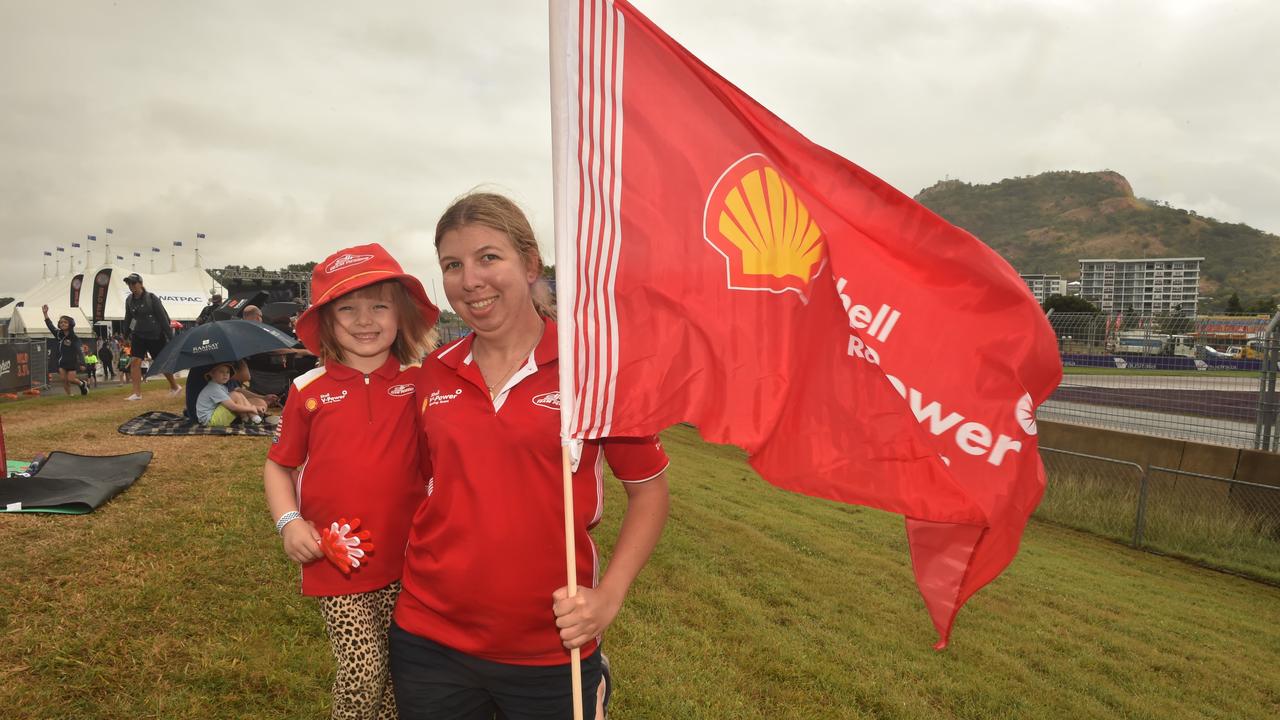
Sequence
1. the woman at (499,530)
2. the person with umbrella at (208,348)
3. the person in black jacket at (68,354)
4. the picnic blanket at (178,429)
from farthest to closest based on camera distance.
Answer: the person in black jacket at (68,354), the person with umbrella at (208,348), the picnic blanket at (178,429), the woman at (499,530)

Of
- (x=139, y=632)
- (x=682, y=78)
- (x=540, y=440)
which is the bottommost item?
(x=139, y=632)

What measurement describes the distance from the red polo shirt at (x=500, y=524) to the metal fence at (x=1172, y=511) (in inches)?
349

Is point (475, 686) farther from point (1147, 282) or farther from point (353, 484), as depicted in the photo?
point (1147, 282)

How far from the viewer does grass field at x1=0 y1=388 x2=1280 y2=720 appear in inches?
141

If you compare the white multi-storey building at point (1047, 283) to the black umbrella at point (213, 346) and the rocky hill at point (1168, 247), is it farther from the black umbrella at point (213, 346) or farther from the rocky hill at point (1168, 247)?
the black umbrella at point (213, 346)

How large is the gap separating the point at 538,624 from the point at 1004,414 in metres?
1.48

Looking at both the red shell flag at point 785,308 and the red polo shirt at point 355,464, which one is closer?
the red shell flag at point 785,308

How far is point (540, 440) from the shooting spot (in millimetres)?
2051

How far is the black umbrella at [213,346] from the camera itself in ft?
29.9

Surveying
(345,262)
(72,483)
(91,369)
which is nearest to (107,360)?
(91,369)

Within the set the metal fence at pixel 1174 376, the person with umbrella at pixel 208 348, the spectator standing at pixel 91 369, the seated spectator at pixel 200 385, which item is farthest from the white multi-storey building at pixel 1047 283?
the person with umbrella at pixel 208 348

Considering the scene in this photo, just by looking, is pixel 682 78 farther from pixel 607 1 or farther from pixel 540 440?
pixel 540 440

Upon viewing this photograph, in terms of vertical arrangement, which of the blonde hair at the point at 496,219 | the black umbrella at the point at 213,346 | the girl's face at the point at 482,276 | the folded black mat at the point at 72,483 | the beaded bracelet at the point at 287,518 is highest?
the blonde hair at the point at 496,219

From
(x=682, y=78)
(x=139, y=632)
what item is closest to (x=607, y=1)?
(x=682, y=78)
